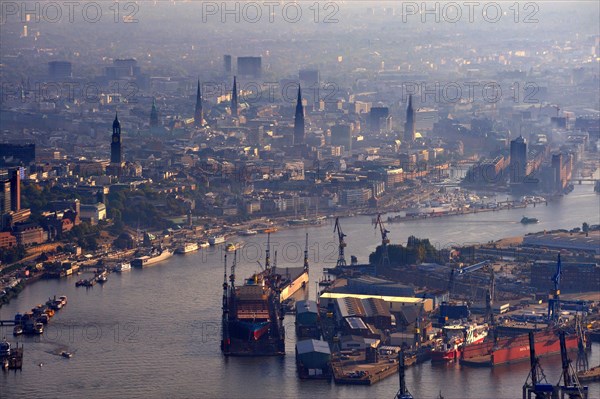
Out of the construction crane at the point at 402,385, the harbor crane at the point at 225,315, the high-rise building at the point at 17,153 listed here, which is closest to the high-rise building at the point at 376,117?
the high-rise building at the point at 17,153

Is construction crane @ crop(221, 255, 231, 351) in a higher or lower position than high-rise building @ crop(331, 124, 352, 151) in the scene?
lower

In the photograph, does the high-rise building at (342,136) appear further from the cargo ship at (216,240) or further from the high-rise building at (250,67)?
the cargo ship at (216,240)

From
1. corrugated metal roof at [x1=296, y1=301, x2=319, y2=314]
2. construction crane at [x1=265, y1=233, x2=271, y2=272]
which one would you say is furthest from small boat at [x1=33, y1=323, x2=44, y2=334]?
construction crane at [x1=265, y1=233, x2=271, y2=272]

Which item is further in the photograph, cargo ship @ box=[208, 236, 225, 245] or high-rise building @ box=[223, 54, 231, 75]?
high-rise building @ box=[223, 54, 231, 75]

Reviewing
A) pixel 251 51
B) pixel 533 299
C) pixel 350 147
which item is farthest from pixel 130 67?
pixel 533 299

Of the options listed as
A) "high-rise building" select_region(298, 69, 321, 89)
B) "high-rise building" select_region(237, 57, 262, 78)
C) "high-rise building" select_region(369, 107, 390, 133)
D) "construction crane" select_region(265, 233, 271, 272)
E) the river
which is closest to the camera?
the river

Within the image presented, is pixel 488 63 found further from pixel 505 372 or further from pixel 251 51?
pixel 505 372

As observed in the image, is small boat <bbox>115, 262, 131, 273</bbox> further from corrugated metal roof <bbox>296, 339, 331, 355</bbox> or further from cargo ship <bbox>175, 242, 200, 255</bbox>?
corrugated metal roof <bbox>296, 339, 331, 355</bbox>
